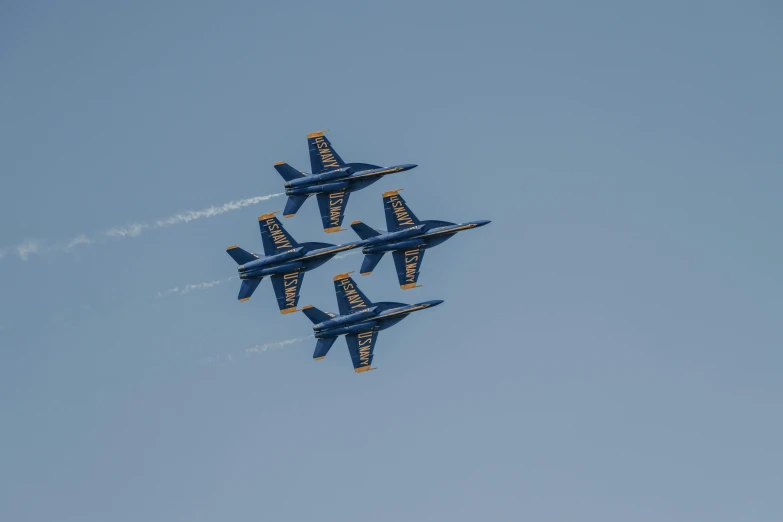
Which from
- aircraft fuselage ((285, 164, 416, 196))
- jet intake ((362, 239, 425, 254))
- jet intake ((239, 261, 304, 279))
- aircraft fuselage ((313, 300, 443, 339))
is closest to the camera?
aircraft fuselage ((313, 300, 443, 339))

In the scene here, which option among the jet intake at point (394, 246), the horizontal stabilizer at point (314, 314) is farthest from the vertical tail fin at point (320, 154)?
the horizontal stabilizer at point (314, 314)

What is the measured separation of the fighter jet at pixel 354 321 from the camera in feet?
524

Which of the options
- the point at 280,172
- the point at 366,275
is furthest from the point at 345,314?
the point at 280,172

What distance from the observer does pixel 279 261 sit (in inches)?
6324

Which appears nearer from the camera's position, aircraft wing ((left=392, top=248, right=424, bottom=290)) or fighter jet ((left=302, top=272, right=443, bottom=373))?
fighter jet ((left=302, top=272, right=443, bottom=373))

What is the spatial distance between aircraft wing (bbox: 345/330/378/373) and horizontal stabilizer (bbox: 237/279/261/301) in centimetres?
1102

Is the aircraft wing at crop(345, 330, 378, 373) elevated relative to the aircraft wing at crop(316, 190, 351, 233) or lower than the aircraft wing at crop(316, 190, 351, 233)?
lower

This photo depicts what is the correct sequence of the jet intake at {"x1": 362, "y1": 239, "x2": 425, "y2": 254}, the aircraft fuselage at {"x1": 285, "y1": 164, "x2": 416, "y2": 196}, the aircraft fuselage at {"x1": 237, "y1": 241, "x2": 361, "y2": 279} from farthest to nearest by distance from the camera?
the aircraft fuselage at {"x1": 285, "y1": 164, "x2": 416, "y2": 196} → the jet intake at {"x1": 362, "y1": 239, "x2": 425, "y2": 254} → the aircraft fuselage at {"x1": 237, "y1": 241, "x2": 361, "y2": 279}

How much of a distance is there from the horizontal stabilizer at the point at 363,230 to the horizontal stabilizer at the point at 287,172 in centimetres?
804

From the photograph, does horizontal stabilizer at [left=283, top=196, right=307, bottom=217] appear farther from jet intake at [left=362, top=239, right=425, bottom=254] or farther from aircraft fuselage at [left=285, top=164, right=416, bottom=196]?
jet intake at [left=362, top=239, right=425, bottom=254]

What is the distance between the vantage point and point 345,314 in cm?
16088

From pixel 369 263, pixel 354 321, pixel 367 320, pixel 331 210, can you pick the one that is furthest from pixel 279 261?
pixel 367 320

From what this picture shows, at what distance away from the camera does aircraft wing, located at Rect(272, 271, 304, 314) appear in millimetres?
161375

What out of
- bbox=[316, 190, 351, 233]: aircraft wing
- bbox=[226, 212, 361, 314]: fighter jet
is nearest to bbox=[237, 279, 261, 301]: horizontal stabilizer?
bbox=[226, 212, 361, 314]: fighter jet
